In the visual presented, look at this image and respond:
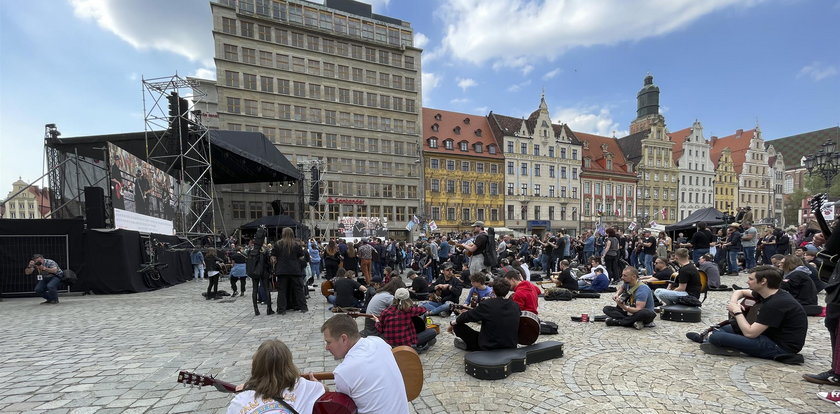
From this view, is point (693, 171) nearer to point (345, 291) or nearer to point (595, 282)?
point (595, 282)

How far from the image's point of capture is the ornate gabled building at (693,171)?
2406 inches

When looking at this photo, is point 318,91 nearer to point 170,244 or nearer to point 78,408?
point 170,244

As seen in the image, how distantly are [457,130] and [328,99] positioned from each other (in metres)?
17.8

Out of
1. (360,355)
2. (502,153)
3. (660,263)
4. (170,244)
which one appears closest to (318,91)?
(502,153)

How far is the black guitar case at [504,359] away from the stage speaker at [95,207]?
13239 millimetres

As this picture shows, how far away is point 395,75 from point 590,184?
32.8 metres

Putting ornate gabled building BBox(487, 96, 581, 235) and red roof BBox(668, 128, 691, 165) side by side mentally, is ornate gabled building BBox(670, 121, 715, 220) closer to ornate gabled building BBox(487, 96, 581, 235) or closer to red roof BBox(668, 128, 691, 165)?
red roof BBox(668, 128, 691, 165)

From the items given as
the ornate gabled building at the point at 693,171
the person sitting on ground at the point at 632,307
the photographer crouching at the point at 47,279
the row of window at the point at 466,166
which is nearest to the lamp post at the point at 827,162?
the person sitting on ground at the point at 632,307

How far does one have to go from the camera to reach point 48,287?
10.7 metres

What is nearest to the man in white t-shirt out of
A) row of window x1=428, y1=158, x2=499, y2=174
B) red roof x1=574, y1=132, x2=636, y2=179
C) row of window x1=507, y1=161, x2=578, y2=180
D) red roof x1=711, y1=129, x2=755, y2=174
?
row of window x1=428, y1=158, x2=499, y2=174

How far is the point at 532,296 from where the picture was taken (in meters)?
6.50

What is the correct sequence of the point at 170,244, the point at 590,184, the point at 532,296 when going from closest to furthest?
the point at 532,296 → the point at 170,244 → the point at 590,184

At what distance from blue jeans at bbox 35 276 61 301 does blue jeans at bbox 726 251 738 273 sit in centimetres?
2304

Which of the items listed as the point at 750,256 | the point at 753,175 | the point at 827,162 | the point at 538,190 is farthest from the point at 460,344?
the point at 753,175
